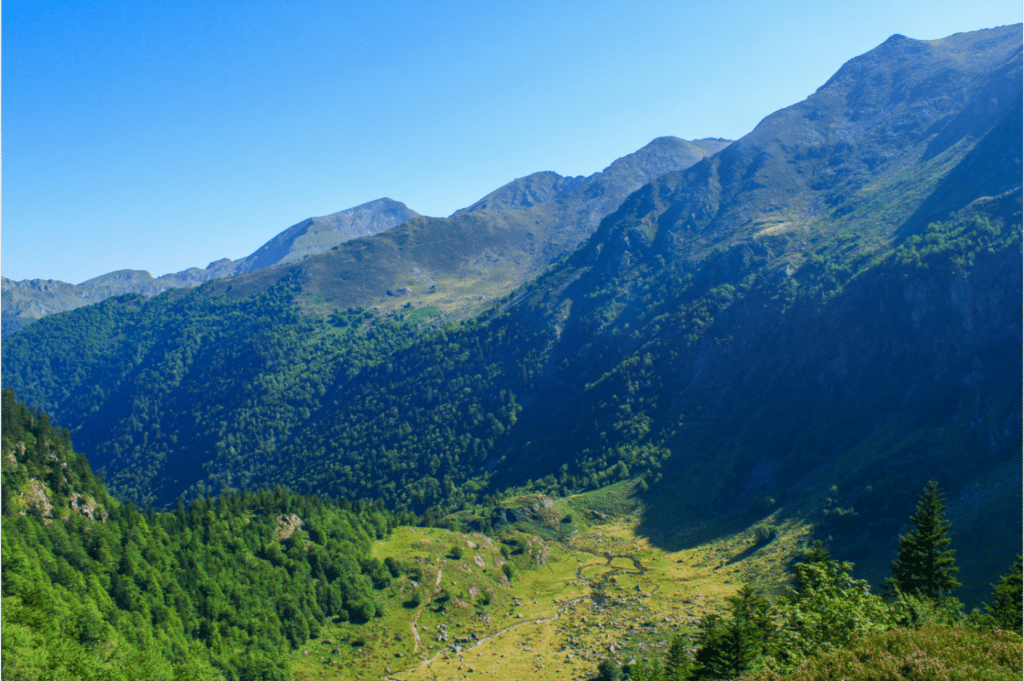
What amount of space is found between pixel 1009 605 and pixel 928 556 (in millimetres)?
6715

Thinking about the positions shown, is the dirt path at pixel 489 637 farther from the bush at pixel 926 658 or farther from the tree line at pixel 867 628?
the bush at pixel 926 658

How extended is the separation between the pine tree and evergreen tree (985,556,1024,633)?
359 centimetres

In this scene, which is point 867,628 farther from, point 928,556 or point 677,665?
point 677,665

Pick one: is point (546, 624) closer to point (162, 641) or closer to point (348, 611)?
point (348, 611)

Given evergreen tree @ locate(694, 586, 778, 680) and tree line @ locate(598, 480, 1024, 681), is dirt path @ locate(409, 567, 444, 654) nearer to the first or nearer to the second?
tree line @ locate(598, 480, 1024, 681)

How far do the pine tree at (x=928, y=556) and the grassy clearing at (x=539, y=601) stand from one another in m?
46.1

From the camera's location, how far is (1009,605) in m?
48.9

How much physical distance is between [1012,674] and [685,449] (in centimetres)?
16176

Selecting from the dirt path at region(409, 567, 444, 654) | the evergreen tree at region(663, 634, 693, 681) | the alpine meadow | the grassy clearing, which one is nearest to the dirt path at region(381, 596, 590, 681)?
the grassy clearing

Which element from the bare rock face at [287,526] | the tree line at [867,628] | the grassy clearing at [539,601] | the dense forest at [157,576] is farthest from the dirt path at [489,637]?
the tree line at [867,628]

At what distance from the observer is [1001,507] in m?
106

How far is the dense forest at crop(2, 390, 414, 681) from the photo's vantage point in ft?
224

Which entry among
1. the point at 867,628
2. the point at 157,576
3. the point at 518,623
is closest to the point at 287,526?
the point at 157,576

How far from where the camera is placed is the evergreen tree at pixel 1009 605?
150 ft
